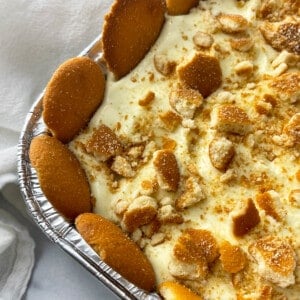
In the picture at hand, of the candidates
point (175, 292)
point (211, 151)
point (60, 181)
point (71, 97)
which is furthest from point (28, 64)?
point (175, 292)

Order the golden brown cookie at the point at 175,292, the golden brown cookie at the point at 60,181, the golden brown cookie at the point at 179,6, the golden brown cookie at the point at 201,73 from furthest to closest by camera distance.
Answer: the golden brown cookie at the point at 179,6, the golden brown cookie at the point at 201,73, the golden brown cookie at the point at 60,181, the golden brown cookie at the point at 175,292

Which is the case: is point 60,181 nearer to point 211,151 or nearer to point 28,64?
point 211,151

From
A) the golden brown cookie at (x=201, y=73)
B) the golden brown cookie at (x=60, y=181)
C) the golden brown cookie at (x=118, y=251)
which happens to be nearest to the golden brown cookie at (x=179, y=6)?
the golden brown cookie at (x=201, y=73)

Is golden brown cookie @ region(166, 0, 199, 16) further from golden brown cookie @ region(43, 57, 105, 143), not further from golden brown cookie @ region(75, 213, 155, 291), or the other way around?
golden brown cookie @ region(75, 213, 155, 291)

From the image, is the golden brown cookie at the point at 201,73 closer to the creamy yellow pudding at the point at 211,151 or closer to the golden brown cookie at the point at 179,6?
the creamy yellow pudding at the point at 211,151

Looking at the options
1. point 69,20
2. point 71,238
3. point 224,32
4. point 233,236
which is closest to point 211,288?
point 233,236

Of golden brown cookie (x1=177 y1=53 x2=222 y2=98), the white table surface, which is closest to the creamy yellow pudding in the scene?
golden brown cookie (x1=177 y1=53 x2=222 y2=98)

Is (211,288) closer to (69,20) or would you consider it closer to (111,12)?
(111,12)
